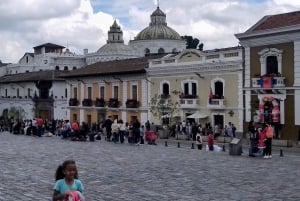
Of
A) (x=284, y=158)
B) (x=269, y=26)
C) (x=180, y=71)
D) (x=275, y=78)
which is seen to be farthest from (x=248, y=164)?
(x=180, y=71)

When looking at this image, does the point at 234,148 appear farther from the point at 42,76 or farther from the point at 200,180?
the point at 42,76

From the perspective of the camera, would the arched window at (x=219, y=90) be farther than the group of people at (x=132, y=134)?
Yes

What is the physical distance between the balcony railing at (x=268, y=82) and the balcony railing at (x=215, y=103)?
3129 millimetres

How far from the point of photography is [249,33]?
32.9 m

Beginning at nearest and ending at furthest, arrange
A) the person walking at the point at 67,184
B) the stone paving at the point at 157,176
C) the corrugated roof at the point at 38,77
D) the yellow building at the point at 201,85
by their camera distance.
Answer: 1. the person walking at the point at 67,184
2. the stone paving at the point at 157,176
3. the yellow building at the point at 201,85
4. the corrugated roof at the point at 38,77

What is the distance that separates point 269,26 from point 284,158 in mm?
13379

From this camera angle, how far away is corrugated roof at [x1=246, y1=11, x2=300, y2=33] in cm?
3171

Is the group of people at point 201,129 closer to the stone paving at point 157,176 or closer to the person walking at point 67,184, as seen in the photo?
the stone paving at point 157,176

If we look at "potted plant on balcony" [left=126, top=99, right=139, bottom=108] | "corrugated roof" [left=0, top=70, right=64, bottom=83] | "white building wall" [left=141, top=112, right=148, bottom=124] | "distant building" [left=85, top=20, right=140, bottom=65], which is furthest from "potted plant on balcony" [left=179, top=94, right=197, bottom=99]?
"distant building" [left=85, top=20, right=140, bottom=65]

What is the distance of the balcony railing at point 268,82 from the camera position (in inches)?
1234

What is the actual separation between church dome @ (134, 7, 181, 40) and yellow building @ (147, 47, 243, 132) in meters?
30.9

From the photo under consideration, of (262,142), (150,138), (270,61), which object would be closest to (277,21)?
(270,61)

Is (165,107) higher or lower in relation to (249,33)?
lower

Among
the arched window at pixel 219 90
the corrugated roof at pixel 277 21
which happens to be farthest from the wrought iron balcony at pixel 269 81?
the arched window at pixel 219 90
